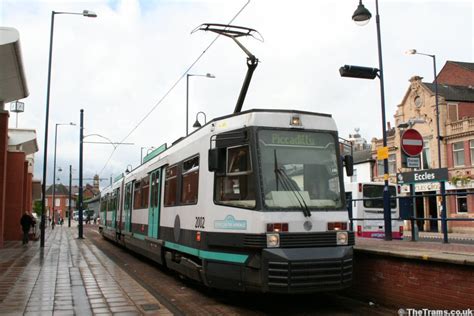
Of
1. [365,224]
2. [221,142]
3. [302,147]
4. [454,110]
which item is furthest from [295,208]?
[454,110]

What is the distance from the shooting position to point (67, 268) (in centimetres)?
1380

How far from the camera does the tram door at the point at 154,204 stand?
12.6m

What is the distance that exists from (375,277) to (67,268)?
8.83 meters

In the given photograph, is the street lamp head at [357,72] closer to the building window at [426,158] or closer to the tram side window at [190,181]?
the tram side window at [190,181]

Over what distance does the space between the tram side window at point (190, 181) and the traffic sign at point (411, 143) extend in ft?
14.6

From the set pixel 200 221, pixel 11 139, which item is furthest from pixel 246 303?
pixel 11 139

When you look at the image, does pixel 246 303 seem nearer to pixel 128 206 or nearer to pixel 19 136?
pixel 128 206

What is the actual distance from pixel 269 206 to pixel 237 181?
0.80 metres

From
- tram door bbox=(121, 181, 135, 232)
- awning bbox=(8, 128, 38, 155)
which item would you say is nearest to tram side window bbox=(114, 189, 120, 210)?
tram door bbox=(121, 181, 135, 232)

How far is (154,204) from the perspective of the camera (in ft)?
43.0

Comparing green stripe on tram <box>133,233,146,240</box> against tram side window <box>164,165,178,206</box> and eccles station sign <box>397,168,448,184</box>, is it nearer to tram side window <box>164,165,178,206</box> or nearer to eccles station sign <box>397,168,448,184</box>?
tram side window <box>164,165,178,206</box>

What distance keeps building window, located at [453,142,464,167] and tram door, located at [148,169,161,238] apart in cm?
3208

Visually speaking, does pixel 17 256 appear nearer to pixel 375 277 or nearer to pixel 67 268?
pixel 67 268

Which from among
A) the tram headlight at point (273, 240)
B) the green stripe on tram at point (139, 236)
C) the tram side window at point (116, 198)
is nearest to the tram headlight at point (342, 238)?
the tram headlight at point (273, 240)
